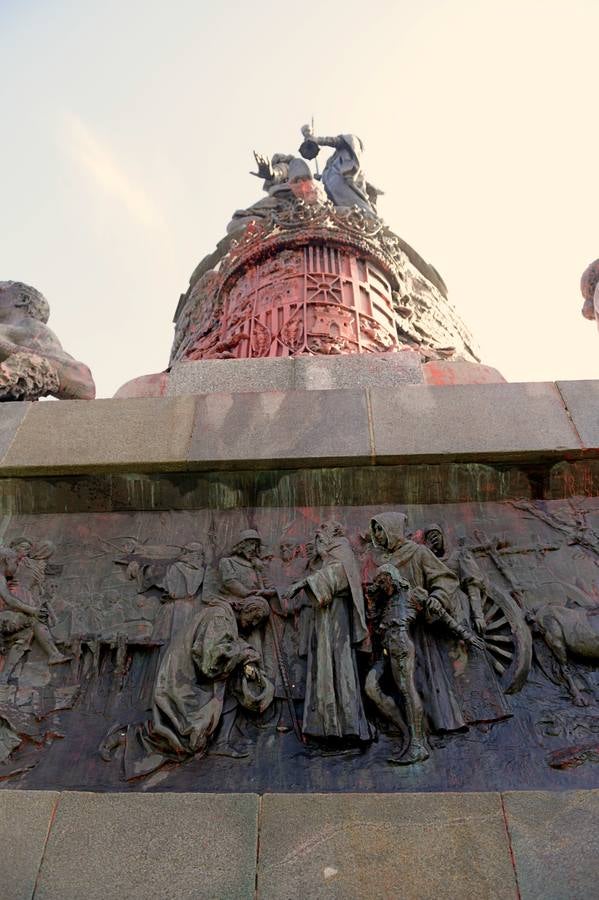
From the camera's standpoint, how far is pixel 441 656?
514cm

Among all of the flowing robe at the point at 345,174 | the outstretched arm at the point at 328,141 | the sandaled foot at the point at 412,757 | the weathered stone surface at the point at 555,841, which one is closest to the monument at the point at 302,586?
the sandaled foot at the point at 412,757

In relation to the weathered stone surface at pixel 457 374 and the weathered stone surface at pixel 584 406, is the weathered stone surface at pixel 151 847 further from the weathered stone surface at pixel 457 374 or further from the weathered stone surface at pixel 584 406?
the weathered stone surface at pixel 457 374

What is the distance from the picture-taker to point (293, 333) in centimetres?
1264

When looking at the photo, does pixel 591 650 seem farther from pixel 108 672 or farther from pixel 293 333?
pixel 293 333

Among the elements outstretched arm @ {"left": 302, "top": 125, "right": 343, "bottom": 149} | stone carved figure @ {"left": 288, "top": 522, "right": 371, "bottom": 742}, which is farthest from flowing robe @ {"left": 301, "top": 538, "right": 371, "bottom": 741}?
outstretched arm @ {"left": 302, "top": 125, "right": 343, "bottom": 149}

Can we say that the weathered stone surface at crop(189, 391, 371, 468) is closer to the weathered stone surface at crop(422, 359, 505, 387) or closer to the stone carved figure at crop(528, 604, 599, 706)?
the weathered stone surface at crop(422, 359, 505, 387)

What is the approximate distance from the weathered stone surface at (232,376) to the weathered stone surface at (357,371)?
7.3 inches

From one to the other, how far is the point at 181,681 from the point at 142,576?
1158mm

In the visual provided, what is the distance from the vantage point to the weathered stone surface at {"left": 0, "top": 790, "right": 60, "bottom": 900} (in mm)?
3939

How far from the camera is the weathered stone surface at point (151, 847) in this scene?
12.8 ft

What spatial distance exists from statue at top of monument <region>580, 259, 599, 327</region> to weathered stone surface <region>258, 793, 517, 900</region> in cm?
725

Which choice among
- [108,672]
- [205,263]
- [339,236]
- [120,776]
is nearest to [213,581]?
[108,672]

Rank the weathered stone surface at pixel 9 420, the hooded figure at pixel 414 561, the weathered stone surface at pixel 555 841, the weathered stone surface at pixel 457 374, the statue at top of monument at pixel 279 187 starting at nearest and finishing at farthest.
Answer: the weathered stone surface at pixel 555 841, the hooded figure at pixel 414 561, the weathered stone surface at pixel 9 420, the weathered stone surface at pixel 457 374, the statue at top of monument at pixel 279 187

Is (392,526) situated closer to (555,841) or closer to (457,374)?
(555,841)
